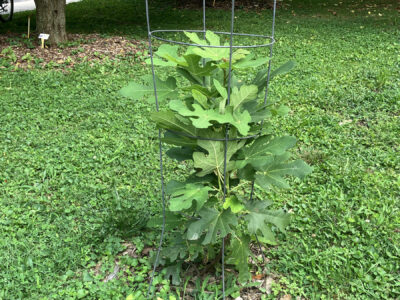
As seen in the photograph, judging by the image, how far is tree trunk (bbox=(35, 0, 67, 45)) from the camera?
6.57m

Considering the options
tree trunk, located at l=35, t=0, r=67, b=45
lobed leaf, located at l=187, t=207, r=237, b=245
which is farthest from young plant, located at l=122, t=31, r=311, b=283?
tree trunk, located at l=35, t=0, r=67, b=45

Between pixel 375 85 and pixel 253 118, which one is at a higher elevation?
pixel 253 118

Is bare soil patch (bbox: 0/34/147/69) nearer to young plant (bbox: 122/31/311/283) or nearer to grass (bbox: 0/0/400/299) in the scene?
grass (bbox: 0/0/400/299)

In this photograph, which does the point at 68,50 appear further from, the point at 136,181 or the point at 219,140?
the point at 219,140

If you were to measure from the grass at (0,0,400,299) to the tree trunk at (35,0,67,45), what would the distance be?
1197mm

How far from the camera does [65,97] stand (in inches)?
192

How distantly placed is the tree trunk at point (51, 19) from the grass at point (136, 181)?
1.20 meters

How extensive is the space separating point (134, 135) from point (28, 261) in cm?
191

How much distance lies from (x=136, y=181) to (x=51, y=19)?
4.68m

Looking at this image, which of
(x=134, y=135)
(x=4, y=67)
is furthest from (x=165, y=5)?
(x=134, y=135)

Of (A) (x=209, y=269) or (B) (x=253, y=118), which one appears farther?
(A) (x=209, y=269)

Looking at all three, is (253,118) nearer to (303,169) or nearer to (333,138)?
(303,169)

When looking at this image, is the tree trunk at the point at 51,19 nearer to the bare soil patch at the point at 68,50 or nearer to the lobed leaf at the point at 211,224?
the bare soil patch at the point at 68,50

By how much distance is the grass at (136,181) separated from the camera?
2287 mm
